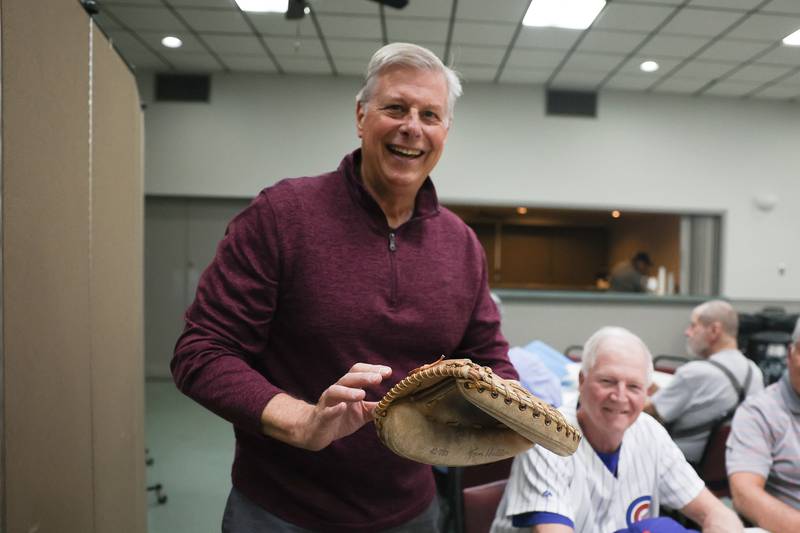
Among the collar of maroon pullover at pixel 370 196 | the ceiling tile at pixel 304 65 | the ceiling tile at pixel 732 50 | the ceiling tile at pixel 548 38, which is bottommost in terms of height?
the collar of maroon pullover at pixel 370 196

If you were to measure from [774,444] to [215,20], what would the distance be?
17.2 feet

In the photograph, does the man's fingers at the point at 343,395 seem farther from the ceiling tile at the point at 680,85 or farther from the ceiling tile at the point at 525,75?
the ceiling tile at the point at 680,85

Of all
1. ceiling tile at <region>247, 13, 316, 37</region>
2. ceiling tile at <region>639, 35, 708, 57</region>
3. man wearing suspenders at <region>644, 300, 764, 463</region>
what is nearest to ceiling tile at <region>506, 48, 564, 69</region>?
ceiling tile at <region>639, 35, 708, 57</region>

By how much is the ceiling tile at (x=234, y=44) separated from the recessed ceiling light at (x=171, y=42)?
0.30 metres

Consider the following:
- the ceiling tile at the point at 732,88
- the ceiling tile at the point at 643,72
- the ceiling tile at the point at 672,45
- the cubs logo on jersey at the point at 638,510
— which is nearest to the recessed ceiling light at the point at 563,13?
the ceiling tile at the point at 672,45

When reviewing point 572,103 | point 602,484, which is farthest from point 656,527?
point 572,103

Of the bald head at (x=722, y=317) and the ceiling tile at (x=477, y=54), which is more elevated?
the ceiling tile at (x=477, y=54)

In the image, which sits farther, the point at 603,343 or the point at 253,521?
the point at 603,343

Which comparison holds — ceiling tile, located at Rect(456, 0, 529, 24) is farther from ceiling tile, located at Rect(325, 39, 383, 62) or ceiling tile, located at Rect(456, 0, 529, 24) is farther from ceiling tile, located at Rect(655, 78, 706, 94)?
ceiling tile, located at Rect(655, 78, 706, 94)

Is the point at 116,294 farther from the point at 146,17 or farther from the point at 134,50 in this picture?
the point at 134,50

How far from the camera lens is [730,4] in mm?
4453

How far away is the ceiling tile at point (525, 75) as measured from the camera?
603cm

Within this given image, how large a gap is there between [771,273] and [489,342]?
714cm

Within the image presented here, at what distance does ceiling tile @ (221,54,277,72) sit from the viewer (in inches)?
231
